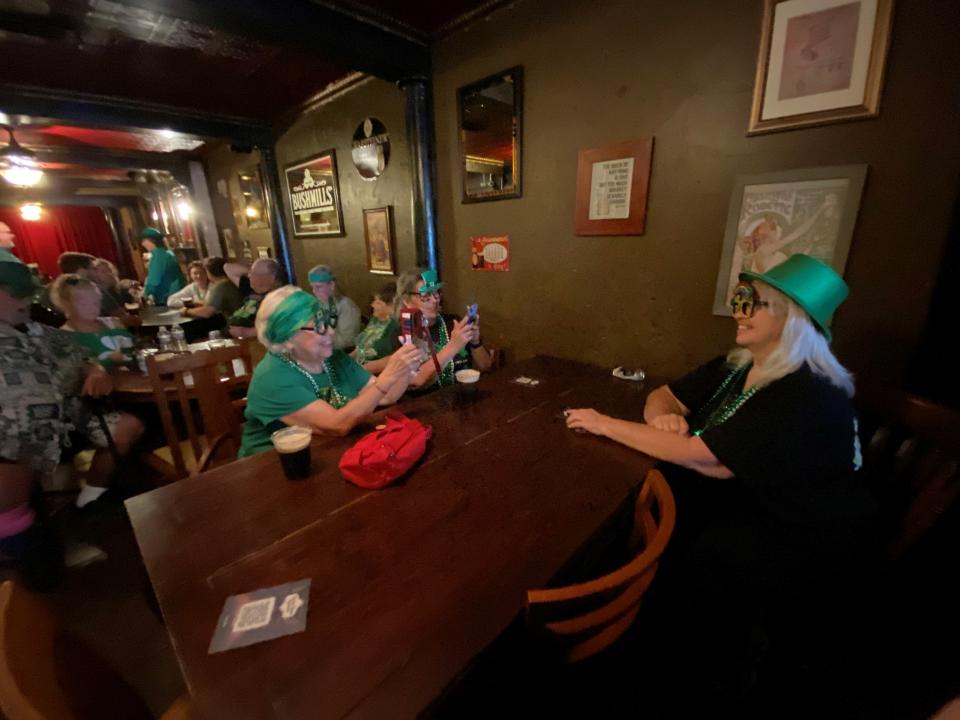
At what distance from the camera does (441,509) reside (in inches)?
49.0

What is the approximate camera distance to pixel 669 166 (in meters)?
2.21

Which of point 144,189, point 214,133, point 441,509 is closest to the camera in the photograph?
point 441,509

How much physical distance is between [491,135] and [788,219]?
6.77 feet

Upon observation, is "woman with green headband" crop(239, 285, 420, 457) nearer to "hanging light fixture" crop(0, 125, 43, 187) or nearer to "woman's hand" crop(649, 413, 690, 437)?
"woman's hand" crop(649, 413, 690, 437)

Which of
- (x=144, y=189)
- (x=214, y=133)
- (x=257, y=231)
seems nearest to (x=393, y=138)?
(x=214, y=133)

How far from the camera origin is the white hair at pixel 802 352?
1322 mm

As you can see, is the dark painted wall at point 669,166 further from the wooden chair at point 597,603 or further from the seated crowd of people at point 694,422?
the wooden chair at point 597,603

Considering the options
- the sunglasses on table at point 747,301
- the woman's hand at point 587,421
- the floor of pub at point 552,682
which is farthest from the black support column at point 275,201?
the sunglasses on table at point 747,301

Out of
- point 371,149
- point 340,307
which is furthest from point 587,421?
point 371,149

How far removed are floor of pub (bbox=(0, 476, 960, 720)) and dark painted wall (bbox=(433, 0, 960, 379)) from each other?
1281 mm

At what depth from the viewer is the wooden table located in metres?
0.77

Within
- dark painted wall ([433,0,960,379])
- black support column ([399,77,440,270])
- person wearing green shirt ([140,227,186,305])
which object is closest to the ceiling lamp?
person wearing green shirt ([140,227,186,305])

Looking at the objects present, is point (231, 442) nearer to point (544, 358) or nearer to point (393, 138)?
point (544, 358)

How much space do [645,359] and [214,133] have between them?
5646 mm
